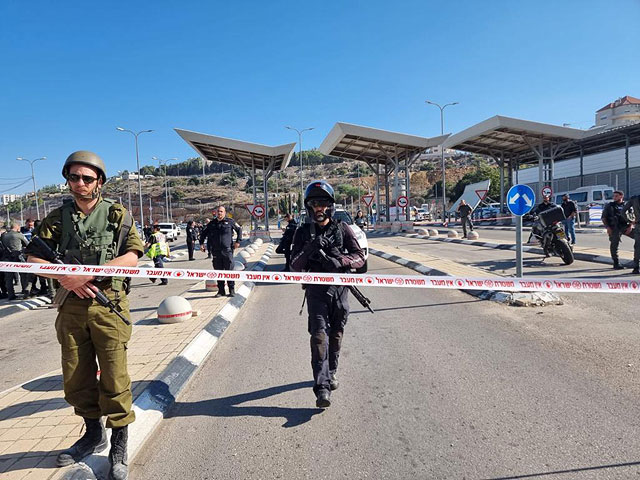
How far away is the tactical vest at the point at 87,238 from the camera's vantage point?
108 inches

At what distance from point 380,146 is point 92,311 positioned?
1221 inches

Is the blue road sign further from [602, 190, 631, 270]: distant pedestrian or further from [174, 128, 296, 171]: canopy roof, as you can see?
[174, 128, 296, 171]: canopy roof

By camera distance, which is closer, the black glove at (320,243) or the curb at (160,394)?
the curb at (160,394)

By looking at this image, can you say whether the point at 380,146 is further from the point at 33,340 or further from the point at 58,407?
the point at 58,407

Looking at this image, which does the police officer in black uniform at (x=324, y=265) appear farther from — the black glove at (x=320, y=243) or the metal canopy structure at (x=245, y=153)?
the metal canopy structure at (x=245, y=153)

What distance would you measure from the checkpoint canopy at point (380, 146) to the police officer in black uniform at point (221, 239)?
65.4 ft

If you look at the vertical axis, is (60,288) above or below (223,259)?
above

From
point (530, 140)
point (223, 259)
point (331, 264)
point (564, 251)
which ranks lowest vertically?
point (564, 251)

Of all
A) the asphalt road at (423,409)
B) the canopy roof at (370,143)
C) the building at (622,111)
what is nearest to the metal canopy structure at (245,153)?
the canopy roof at (370,143)

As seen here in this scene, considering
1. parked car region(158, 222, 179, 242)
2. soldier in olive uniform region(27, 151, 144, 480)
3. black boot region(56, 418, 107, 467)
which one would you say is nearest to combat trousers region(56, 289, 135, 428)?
soldier in olive uniform region(27, 151, 144, 480)

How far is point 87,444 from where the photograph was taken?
284 centimetres

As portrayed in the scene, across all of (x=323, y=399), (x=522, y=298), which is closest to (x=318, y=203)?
(x=323, y=399)

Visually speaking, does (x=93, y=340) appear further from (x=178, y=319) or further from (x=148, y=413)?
(x=178, y=319)

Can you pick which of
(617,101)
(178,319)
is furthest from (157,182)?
(178,319)
